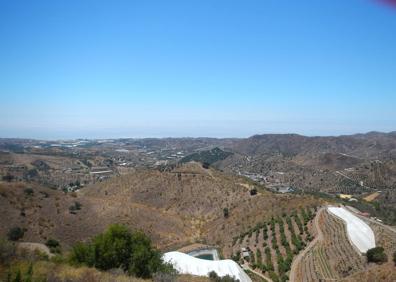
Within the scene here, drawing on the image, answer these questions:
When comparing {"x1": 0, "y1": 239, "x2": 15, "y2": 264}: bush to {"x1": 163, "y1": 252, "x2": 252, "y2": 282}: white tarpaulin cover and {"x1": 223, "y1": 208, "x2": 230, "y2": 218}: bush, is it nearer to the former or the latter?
{"x1": 163, "y1": 252, "x2": 252, "y2": 282}: white tarpaulin cover

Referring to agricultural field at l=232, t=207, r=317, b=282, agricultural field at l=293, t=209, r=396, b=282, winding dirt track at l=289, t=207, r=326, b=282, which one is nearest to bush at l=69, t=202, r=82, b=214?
agricultural field at l=232, t=207, r=317, b=282

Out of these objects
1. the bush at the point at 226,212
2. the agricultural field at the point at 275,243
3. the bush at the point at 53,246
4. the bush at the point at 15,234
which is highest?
the bush at the point at 15,234

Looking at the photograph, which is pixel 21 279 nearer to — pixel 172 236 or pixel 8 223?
pixel 8 223

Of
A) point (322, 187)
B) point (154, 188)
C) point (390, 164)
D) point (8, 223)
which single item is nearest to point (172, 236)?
point (8, 223)

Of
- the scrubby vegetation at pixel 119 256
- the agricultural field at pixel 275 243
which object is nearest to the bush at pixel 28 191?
the agricultural field at pixel 275 243

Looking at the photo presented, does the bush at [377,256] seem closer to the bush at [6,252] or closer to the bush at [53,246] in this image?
the bush at [6,252]

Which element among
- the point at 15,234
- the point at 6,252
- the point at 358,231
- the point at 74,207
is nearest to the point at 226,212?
Result: the point at 74,207

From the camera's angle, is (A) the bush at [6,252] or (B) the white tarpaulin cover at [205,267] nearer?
(A) the bush at [6,252]
